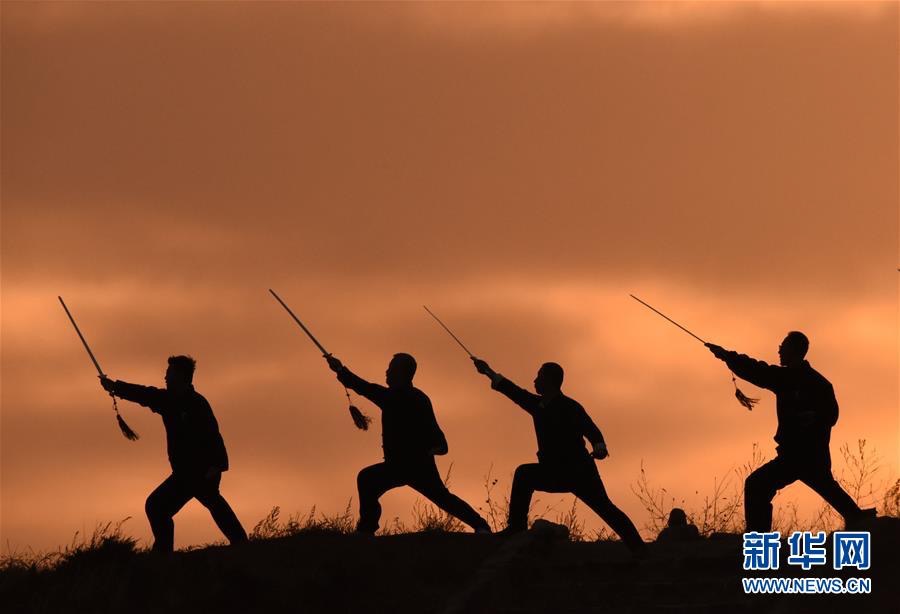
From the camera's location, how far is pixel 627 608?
47.9 feet

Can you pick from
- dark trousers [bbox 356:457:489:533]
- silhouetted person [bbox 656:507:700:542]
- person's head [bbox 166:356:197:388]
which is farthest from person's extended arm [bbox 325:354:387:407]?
silhouetted person [bbox 656:507:700:542]

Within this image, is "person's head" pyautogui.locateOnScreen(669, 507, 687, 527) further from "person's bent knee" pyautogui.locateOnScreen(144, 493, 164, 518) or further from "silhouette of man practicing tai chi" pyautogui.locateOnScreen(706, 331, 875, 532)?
"person's bent knee" pyautogui.locateOnScreen(144, 493, 164, 518)

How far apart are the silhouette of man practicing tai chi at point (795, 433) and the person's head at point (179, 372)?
535cm

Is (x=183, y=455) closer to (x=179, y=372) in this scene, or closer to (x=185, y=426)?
(x=185, y=426)

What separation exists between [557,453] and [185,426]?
151 inches

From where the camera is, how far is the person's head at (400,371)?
1792 cm

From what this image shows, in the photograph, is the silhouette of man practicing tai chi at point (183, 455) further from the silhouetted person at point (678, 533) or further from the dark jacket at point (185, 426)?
the silhouetted person at point (678, 533)

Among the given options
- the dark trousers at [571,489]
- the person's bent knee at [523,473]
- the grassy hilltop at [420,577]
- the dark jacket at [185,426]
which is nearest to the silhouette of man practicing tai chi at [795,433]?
the grassy hilltop at [420,577]

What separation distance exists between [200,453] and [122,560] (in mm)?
1323

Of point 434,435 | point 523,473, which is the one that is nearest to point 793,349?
point 523,473

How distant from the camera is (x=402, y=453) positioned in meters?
17.6

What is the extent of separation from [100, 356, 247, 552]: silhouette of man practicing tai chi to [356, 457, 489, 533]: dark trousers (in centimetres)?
125

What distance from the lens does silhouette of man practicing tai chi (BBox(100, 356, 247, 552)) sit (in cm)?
1719

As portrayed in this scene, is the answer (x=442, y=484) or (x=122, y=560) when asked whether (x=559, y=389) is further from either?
(x=122, y=560)
